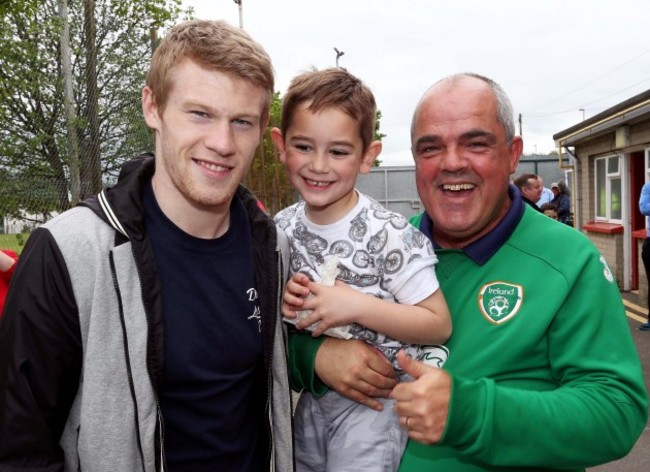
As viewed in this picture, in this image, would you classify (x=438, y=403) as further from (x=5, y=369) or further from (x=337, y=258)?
(x=5, y=369)

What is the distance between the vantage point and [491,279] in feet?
7.75

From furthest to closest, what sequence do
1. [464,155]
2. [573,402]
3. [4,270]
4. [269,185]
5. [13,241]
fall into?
[269,185]
[13,241]
[4,270]
[464,155]
[573,402]

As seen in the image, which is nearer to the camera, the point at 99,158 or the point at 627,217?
the point at 99,158

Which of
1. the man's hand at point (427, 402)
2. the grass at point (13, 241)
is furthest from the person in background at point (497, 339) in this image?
the grass at point (13, 241)

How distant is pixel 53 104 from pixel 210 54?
461 cm

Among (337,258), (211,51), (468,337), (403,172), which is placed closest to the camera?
(211,51)

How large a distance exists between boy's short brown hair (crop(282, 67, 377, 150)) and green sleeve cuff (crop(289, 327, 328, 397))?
2.92ft

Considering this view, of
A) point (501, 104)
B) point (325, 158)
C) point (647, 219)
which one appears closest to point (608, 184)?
point (647, 219)

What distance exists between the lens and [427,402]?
1.81 m

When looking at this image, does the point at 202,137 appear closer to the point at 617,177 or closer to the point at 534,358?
the point at 534,358

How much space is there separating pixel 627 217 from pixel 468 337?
493 inches

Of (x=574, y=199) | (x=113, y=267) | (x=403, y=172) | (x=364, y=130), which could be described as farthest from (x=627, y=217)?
(x=113, y=267)

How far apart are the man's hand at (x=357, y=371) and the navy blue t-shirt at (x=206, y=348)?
0.98ft

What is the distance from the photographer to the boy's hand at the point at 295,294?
8.15 feet
